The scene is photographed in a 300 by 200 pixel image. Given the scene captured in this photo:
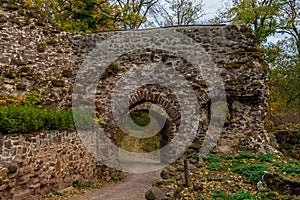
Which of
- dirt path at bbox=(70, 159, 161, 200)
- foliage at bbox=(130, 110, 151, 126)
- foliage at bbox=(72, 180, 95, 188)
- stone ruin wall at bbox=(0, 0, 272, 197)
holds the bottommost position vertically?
dirt path at bbox=(70, 159, 161, 200)

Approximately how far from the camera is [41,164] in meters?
6.29

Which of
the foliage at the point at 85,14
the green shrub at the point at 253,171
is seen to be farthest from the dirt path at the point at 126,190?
the foliage at the point at 85,14

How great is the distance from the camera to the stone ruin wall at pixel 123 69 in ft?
28.2

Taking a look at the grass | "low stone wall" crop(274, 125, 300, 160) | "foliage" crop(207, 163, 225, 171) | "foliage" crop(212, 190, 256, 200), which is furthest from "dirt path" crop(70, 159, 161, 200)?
"low stone wall" crop(274, 125, 300, 160)

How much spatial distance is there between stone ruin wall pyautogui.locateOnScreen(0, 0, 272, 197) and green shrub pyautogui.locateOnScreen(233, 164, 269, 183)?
100 inches

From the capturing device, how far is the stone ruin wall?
859 centimetres

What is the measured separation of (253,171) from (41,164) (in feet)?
13.6

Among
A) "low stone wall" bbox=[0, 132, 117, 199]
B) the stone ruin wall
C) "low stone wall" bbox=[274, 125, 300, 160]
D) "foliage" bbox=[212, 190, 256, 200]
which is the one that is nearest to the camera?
"foliage" bbox=[212, 190, 256, 200]

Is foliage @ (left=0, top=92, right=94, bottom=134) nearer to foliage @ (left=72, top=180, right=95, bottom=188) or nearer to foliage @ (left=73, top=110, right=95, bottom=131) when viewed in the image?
foliage @ (left=73, top=110, right=95, bottom=131)

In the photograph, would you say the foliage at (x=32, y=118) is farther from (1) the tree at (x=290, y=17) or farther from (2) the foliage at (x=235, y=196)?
(1) the tree at (x=290, y=17)

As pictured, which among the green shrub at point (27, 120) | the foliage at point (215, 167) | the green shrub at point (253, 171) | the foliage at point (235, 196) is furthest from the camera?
the foliage at point (215, 167)

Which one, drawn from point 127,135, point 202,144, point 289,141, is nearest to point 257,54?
point 202,144

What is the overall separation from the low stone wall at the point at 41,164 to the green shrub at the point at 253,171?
3.79 metres

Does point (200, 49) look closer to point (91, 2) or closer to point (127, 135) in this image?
point (91, 2)
